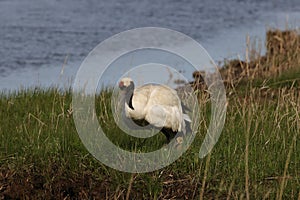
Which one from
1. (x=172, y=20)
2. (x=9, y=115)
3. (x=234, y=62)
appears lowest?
(x=9, y=115)

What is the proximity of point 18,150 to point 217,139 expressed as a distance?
1789mm

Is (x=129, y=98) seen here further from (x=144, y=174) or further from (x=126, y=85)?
(x=144, y=174)

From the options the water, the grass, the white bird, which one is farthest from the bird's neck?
the water

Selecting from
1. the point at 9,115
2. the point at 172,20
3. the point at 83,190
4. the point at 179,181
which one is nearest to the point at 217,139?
the point at 179,181

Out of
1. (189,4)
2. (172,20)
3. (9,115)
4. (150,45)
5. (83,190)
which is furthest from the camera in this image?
(189,4)

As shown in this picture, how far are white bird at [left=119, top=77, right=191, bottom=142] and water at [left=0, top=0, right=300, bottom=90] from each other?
16.4 feet

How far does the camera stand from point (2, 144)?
641 centimetres

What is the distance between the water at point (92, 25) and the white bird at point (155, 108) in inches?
196

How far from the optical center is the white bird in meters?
6.28

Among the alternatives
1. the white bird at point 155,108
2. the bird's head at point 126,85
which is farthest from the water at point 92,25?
the white bird at point 155,108

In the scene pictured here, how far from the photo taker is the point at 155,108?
20.5ft

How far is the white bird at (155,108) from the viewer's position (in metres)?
6.28

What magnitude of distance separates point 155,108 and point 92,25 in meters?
11.3

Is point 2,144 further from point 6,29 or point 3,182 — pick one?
point 6,29
